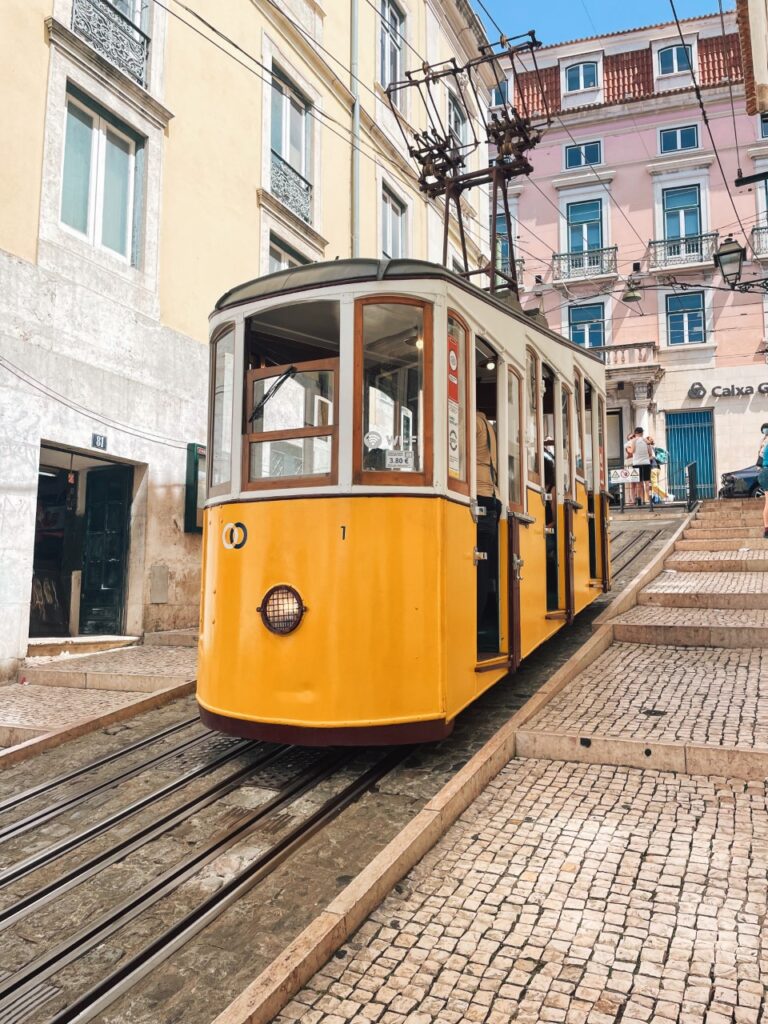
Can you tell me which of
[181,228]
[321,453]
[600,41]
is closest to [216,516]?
[321,453]

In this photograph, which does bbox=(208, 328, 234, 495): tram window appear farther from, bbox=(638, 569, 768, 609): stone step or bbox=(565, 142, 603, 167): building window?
bbox=(565, 142, 603, 167): building window

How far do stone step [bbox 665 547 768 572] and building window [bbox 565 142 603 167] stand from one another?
2253cm

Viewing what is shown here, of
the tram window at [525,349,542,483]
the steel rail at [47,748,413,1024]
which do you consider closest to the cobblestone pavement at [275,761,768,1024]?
the steel rail at [47,748,413,1024]

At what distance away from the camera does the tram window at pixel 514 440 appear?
5.62 m

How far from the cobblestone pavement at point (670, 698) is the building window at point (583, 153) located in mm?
27037

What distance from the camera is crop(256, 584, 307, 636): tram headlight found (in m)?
4.24

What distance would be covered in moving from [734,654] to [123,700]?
5.44 metres

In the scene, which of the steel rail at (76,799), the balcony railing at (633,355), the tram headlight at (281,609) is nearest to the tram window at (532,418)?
the tram headlight at (281,609)

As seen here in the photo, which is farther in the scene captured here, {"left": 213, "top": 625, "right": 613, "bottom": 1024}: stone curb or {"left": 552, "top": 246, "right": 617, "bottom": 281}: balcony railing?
{"left": 552, "top": 246, "right": 617, "bottom": 281}: balcony railing

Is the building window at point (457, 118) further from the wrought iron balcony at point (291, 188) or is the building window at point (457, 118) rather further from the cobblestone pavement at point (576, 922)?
the cobblestone pavement at point (576, 922)

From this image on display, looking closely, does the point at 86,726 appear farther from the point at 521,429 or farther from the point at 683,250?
the point at 683,250

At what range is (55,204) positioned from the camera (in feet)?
28.5

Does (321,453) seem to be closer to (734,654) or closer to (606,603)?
(734,654)

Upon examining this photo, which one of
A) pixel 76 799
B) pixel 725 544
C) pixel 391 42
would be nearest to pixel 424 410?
pixel 76 799
